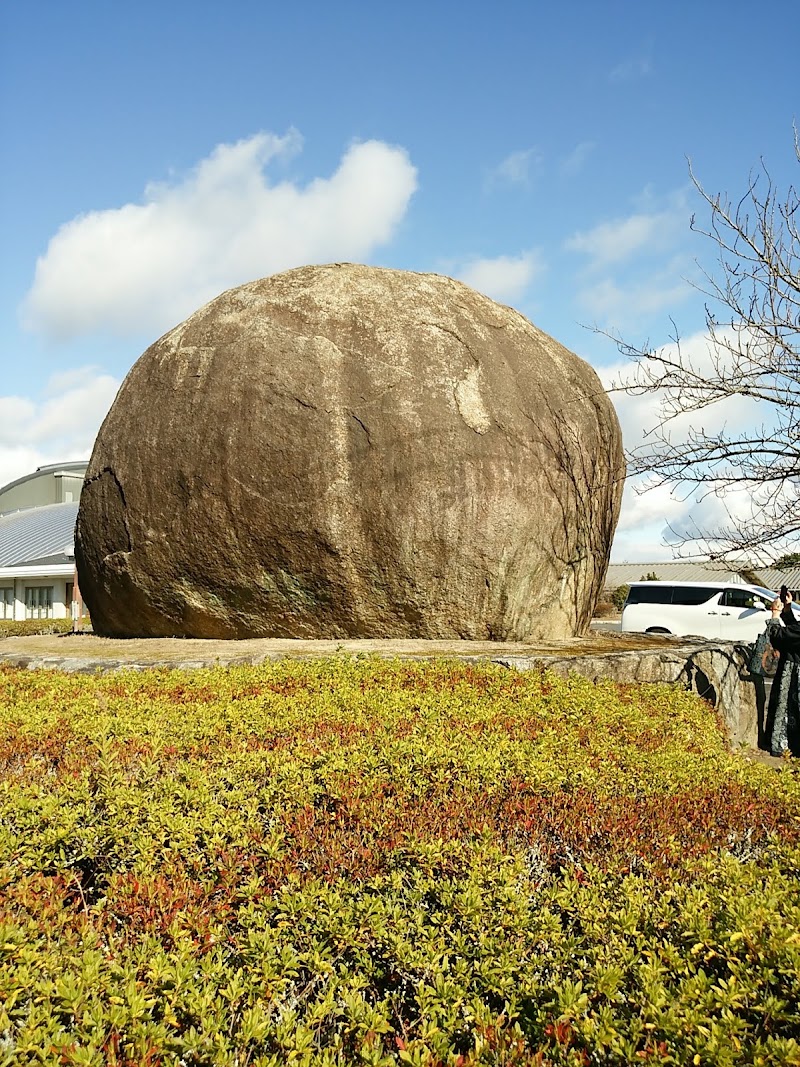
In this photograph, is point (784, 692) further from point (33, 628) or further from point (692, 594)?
point (33, 628)

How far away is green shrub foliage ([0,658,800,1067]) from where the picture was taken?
86.2 inches

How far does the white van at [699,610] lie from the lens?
54.5ft

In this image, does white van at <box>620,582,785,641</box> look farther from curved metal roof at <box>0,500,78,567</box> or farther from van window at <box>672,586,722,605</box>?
curved metal roof at <box>0,500,78,567</box>

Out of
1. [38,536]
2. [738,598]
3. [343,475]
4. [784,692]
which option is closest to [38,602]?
[38,536]

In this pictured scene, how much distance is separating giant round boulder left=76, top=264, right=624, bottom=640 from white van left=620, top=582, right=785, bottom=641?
29.0 ft

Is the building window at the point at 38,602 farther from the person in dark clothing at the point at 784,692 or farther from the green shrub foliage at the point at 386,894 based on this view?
the green shrub foliage at the point at 386,894

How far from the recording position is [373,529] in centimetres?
773

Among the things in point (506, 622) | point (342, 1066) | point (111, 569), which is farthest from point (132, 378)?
point (342, 1066)

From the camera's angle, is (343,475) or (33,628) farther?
(33,628)

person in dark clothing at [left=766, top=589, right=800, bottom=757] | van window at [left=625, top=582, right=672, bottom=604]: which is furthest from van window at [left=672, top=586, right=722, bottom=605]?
person in dark clothing at [left=766, top=589, right=800, bottom=757]

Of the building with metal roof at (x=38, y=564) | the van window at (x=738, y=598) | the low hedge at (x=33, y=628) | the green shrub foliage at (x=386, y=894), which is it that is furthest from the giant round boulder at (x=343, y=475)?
the building with metal roof at (x=38, y=564)

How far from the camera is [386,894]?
2.87 metres

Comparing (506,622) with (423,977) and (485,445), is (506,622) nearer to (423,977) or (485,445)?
(485,445)

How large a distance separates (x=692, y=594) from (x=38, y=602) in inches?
833
